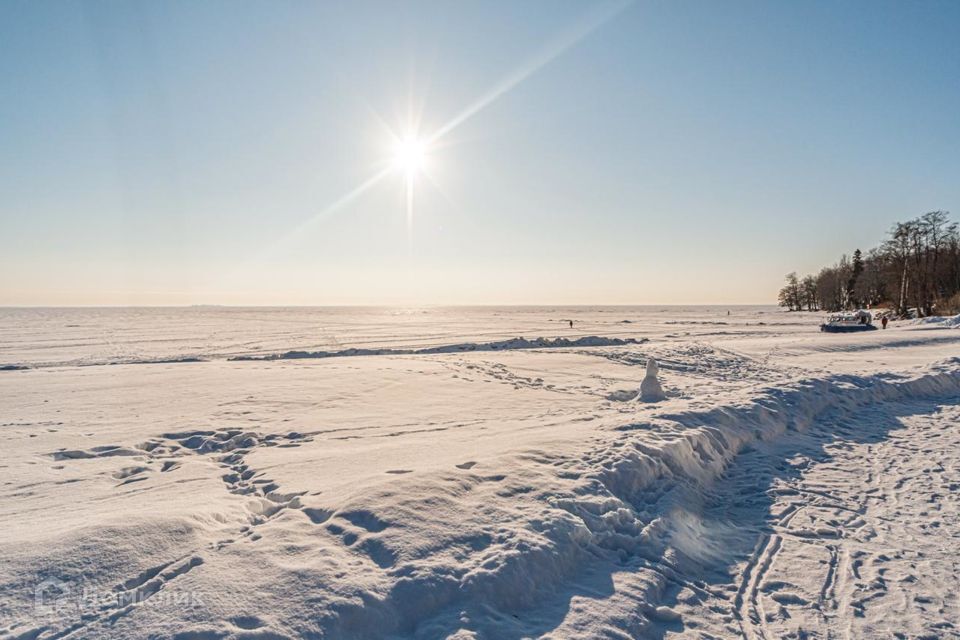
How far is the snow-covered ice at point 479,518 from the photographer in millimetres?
3553

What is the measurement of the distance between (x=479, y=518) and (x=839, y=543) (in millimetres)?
4094

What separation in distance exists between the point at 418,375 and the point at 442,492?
1191 centimetres

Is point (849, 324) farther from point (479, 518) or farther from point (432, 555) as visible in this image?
point (432, 555)

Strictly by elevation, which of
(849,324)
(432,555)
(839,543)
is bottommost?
(839,543)

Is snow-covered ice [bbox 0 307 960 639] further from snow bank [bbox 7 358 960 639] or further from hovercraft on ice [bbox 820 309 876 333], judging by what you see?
hovercraft on ice [bbox 820 309 876 333]

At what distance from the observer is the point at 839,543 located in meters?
5.17

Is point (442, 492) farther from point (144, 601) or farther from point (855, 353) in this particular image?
point (855, 353)

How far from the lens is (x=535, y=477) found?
231 inches

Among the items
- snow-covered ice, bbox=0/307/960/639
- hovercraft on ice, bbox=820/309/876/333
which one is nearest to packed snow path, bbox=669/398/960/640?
snow-covered ice, bbox=0/307/960/639

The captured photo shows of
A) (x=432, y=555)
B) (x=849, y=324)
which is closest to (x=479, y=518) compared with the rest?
(x=432, y=555)

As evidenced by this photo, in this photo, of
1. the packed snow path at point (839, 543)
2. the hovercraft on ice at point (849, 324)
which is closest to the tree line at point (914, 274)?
the hovercraft on ice at point (849, 324)

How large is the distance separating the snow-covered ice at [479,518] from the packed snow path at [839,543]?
0.03 m

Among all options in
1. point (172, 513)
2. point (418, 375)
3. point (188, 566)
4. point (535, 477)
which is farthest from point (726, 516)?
point (418, 375)

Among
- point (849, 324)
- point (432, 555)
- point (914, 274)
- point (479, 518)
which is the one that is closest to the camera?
point (432, 555)
